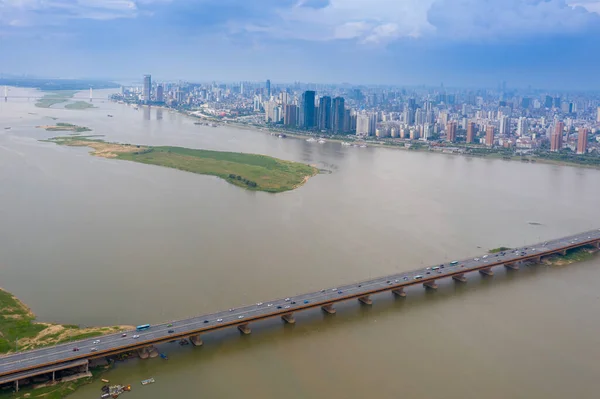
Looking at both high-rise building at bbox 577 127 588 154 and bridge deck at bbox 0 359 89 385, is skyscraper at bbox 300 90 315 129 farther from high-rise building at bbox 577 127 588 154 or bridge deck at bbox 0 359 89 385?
bridge deck at bbox 0 359 89 385

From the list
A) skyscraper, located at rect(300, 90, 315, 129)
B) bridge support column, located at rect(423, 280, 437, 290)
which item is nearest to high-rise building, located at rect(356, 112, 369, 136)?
skyscraper, located at rect(300, 90, 315, 129)

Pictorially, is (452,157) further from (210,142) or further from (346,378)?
(346,378)

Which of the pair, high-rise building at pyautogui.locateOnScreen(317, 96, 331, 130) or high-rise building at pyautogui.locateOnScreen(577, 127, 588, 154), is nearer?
high-rise building at pyautogui.locateOnScreen(577, 127, 588, 154)

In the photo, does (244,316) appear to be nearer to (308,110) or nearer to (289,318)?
(289,318)

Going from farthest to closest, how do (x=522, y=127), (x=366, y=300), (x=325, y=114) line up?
(x=522, y=127) < (x=325, y=114) < (x=366, y=300)

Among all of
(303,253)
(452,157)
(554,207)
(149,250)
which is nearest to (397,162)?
(452,157)


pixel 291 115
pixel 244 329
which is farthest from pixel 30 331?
pixel 291 115
